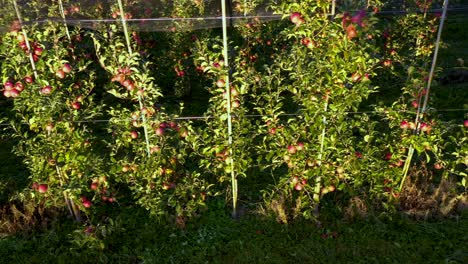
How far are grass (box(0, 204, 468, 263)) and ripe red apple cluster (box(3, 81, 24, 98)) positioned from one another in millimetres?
1627

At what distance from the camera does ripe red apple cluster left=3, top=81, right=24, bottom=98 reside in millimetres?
3918

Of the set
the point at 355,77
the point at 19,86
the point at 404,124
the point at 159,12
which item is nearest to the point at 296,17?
→ the point at 355,77

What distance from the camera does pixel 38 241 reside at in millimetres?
4594

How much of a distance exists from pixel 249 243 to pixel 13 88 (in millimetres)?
3024

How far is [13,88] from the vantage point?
155 inches

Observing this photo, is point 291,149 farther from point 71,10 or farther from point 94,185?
point 71,10

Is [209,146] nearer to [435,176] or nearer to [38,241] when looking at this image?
[38,241]

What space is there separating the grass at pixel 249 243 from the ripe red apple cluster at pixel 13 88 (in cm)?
163

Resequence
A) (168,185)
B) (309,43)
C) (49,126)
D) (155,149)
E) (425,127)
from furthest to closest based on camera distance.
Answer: (168,185)
(155,149)
(425,127)
(49,126)
(309,43)

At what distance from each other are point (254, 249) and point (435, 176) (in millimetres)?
2870

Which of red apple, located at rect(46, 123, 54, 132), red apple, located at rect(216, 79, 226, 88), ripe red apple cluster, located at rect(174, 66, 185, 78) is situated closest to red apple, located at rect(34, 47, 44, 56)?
red apple, located at rect(46, 123, 54, 132)

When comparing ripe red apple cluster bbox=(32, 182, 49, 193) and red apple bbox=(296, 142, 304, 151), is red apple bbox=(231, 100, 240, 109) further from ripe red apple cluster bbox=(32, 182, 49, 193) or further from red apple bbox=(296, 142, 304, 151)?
ripe red apple cluster bbox=(32, 182, 49, 193)

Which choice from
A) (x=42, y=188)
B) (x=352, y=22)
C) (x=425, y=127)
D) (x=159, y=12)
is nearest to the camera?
(x=352, y=22)

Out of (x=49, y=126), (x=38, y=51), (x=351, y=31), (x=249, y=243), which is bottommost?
(x=249, y=243)
